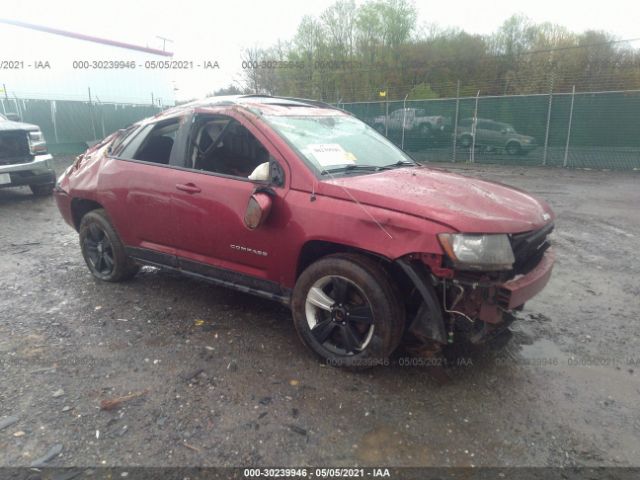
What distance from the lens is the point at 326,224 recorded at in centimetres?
296

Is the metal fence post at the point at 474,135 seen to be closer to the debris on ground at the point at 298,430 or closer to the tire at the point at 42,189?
the tire at the point at 42,189

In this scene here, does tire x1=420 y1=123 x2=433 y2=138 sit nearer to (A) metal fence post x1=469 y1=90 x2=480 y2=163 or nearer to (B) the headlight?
(A) metal fence post x1=469 y1=90 x2=480 y2=163

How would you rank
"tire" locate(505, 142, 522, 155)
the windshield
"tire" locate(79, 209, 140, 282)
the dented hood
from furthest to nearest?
"tire" locate(505, 142, 522, 155)
"tire" locate(79, 209, 140, 282)
the windshield
the dented hood

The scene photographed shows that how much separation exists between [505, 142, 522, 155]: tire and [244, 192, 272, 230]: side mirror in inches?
537

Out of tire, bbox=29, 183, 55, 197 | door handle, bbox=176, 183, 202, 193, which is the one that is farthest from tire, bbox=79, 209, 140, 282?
tire, bbox=29, 183, 55, 197

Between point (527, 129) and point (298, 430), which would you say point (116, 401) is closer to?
point (298, 430)

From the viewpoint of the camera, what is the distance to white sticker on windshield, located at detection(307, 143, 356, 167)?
332 cm

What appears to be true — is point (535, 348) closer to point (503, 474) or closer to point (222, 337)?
point (503, 474)

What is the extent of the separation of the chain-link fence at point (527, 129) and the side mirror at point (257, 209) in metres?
13.6

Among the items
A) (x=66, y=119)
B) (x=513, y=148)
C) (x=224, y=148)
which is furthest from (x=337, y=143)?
(x=66, y=119)

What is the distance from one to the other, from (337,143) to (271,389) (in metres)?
1.90

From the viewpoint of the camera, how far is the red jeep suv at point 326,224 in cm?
269

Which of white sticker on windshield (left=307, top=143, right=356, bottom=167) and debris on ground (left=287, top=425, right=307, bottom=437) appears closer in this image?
debris on ground (left=287, top=425, right=307, bottom=437)

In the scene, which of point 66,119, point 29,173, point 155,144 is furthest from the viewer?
point 66,119
